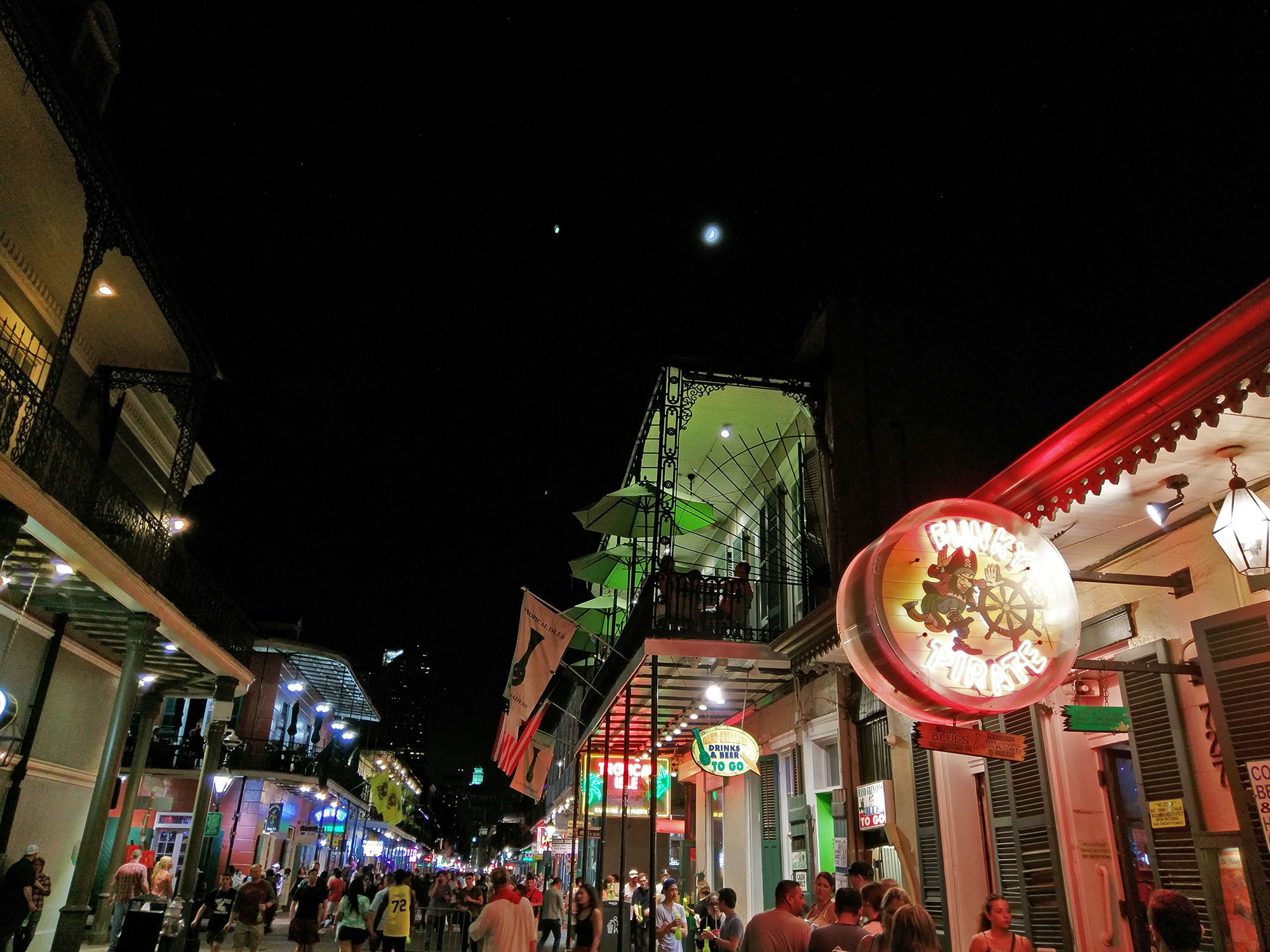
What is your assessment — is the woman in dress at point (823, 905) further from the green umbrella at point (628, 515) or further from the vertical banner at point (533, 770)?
the vertical banner at point (533, 770)

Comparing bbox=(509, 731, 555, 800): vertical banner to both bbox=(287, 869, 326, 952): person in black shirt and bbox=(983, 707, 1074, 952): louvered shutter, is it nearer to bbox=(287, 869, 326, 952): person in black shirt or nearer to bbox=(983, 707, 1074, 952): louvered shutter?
bbox=(287, 869, 326, 952): person in black shirt

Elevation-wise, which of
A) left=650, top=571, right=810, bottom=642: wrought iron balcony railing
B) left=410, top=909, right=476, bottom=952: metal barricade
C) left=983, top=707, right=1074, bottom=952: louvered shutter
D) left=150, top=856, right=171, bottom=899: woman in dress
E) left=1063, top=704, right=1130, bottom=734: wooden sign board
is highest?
left=650, top=571, right=810, bottom=642: wrought iron balcony railing

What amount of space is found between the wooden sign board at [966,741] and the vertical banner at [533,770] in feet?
45.5

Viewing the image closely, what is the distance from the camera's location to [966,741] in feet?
17.2

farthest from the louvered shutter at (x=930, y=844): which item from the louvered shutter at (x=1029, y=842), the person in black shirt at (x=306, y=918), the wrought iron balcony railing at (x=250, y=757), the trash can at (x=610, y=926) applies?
the wrought iron balcony railing at (x=250, y=757)

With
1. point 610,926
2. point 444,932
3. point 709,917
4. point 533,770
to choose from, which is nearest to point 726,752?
point 709,917

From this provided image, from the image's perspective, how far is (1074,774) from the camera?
7043 mm

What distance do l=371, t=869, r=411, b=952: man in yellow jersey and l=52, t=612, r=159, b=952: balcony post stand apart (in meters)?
4.08

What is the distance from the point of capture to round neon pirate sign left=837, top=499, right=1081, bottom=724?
175 inches

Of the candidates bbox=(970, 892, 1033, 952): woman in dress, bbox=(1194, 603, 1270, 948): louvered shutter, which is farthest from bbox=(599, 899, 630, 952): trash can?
bbox=(1194, 603, 1270, 948): louvered shutter

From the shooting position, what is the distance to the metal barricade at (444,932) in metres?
17.9

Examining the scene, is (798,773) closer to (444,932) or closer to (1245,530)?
(1245,530)

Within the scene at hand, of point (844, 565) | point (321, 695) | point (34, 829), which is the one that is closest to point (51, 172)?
point (34, 829)

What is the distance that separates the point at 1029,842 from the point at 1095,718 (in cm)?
174
